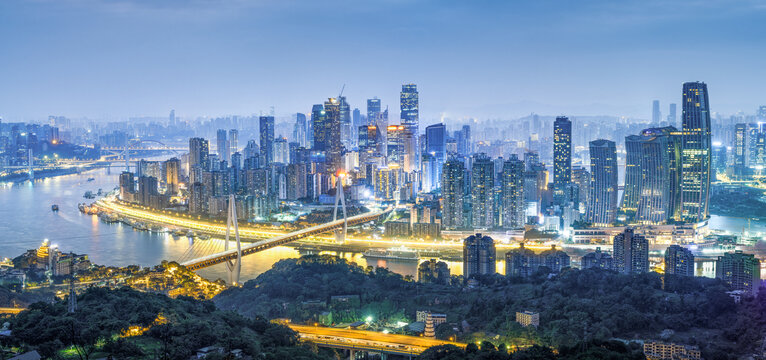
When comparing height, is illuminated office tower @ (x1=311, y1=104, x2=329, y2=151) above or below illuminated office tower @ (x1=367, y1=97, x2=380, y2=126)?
below

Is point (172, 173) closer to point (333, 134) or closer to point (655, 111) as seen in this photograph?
point (333, 134)

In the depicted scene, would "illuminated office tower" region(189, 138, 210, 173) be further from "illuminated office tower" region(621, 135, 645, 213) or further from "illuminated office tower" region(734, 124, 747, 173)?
"illuminated office tower" region(734, 124, 747, 173)

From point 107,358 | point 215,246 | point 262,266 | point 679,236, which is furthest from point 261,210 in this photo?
point 107,358

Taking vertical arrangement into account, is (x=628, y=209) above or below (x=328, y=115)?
below

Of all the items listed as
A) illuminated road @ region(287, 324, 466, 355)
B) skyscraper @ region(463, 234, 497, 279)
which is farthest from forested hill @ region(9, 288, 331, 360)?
skyscraper @ region(463, 234, 497, 279)

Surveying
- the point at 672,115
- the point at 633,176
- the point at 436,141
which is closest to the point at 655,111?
the point at 672,115

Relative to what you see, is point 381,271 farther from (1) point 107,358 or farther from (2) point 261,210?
(2) point 261,210
